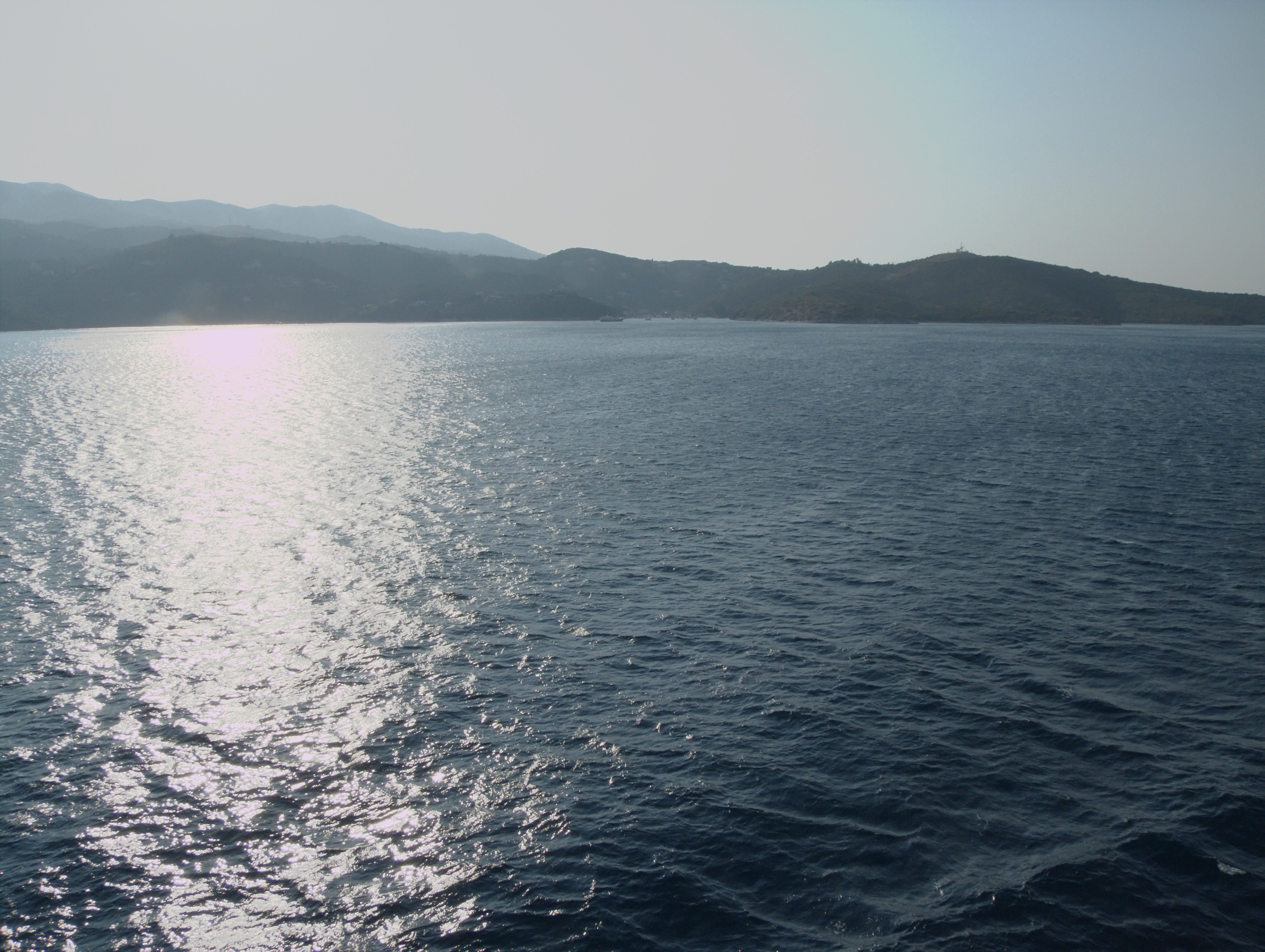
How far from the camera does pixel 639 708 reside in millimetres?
29578

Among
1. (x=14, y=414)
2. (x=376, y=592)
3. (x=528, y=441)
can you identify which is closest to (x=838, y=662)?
(x=376, y=592)

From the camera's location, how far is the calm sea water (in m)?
20.5

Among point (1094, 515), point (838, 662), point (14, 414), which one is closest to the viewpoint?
point (838, 662)

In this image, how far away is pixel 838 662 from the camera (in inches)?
1291

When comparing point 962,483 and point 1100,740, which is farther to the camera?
point 962,483

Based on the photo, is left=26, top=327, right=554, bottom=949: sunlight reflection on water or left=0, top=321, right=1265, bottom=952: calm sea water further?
left=26, top=327, right=554, bottom=949: sunlight reflection on water

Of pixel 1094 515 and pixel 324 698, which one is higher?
pixel 1094 515

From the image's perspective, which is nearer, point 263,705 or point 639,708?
point 639,708

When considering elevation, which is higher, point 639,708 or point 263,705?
point 639,708

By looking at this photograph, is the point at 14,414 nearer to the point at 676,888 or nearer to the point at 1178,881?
the point at 676,888

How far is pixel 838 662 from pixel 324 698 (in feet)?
69.9

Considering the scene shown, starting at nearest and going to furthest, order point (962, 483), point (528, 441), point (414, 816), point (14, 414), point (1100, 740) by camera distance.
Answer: point (414, 816) < point (1100, 740) < point (962, 483) < point (528, 441) < point (14, 414)

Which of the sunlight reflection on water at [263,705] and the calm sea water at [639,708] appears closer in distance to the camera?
the calm sea water at [639,708]

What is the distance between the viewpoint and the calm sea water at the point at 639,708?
20484 mm
